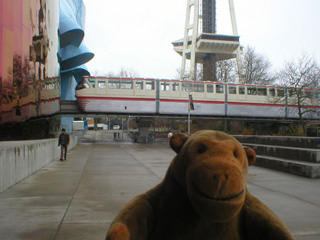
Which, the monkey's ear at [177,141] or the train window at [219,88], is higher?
the train window at [219,88]

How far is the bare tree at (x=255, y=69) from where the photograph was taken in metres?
38.2

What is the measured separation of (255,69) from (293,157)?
2877 cm

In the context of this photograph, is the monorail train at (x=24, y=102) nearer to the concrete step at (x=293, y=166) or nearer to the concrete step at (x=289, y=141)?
the concrete step at (x=293, y=166)

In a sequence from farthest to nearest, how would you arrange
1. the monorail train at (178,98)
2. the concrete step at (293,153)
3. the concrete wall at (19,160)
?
the monorail train at (178,98) < the concrete step at (293,153) < the concrete wall at (19,160)

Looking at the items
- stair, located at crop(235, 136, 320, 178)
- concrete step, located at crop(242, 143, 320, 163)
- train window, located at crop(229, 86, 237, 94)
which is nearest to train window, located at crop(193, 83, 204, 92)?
train window, located at crop(229, 86, 237, 94)

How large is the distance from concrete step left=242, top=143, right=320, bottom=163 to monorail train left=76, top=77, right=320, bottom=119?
12496mm

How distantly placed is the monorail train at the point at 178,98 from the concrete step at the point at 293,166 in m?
14.2

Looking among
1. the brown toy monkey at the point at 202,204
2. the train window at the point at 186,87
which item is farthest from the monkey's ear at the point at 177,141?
the train window at the point at 186,87

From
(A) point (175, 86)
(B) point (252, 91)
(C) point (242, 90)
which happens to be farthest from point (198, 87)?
(B) point (252, 91)

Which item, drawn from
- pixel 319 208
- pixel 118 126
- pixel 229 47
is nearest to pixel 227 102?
pixel 319 208

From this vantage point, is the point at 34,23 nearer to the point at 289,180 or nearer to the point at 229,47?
the point at 289,180

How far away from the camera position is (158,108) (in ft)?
86.4

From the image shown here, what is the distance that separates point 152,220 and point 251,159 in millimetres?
924

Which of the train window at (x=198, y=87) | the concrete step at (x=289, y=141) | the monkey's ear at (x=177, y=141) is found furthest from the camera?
the train window at (x=198, y=87)
